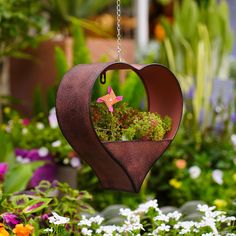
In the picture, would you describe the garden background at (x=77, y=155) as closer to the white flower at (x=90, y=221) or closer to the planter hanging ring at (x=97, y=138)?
the white flower at (x=90, y=221)

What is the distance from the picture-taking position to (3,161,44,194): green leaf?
3.95 m

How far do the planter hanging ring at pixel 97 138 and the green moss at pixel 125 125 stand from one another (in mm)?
45

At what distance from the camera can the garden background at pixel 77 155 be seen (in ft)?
11.2

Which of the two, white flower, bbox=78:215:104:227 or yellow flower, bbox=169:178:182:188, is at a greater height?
white flower, bbox=78:215:104:227

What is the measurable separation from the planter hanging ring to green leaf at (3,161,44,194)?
47.0 inches

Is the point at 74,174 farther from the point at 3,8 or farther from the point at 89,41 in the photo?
the point at 89,41

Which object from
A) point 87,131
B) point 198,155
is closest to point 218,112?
point 198,155

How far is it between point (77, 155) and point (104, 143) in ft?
6.59

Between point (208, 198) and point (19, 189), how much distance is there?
4.93ft

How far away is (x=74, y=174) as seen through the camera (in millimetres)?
4570

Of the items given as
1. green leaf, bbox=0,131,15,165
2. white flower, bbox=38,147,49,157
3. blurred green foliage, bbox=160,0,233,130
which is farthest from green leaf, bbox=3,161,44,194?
blurred green foliage, bbox=160,0,233,130

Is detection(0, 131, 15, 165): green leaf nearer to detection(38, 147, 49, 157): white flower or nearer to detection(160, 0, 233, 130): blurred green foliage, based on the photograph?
detection(38, 147, 49, 157): white flower

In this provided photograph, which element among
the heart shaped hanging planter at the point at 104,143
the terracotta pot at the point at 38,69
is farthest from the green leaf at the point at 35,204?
the terracotta pot at the point at 38,69

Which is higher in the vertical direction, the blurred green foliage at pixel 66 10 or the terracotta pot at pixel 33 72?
the blurred green foliage at pixel 66 10
